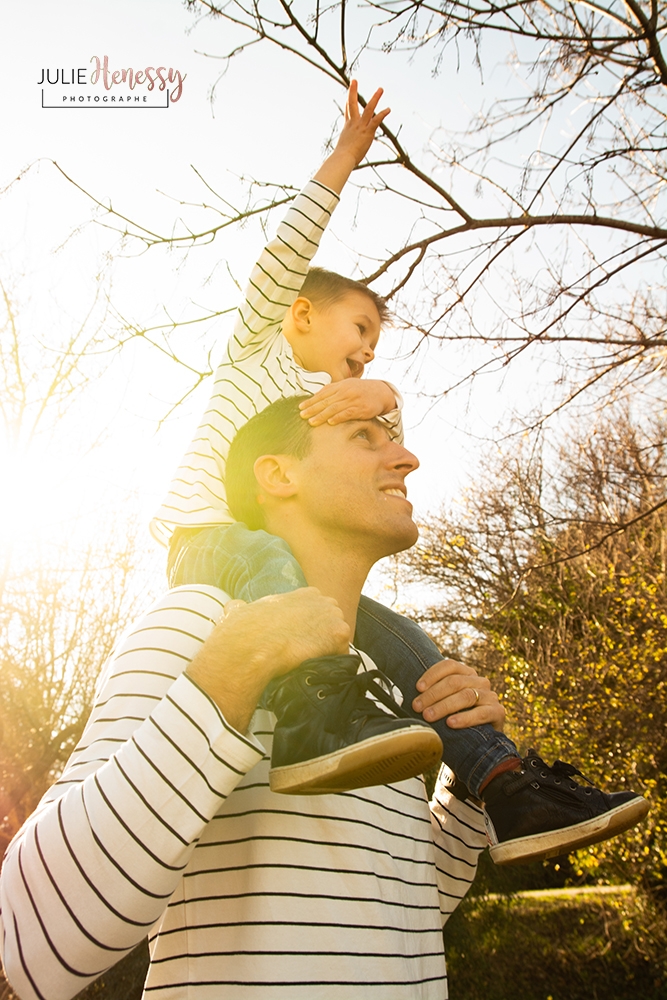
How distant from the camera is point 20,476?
5004 millimetres

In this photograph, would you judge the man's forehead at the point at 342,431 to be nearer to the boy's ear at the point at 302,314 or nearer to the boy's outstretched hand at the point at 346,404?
the boy's outstretched hand at the point at 346,404

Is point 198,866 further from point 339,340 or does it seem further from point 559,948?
point 559,948

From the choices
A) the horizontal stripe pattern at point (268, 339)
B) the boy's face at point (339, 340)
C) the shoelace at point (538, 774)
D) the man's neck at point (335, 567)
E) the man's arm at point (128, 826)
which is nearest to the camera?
the man's arm at point (128, 826)

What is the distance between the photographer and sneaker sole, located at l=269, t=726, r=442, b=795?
1.09 metres

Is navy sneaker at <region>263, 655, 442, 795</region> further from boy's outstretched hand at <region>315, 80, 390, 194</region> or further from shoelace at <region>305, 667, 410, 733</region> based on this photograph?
boy's outstretched hand at <region>315, 80, 390, 194</region>

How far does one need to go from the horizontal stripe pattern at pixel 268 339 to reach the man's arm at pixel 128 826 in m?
1.18

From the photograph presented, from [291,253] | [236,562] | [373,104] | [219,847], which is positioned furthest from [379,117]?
A: [219,847]

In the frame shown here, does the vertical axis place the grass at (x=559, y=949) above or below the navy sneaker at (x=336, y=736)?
below

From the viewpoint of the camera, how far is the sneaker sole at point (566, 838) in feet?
5.01

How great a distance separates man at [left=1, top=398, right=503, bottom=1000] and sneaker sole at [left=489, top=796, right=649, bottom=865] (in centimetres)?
17

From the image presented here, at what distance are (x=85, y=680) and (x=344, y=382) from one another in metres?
4.33

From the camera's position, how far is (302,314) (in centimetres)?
285

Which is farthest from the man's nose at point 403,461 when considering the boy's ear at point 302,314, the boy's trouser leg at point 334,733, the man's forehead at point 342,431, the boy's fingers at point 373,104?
the boy's fingers at point 373,104

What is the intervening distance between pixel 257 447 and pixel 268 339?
60 centimetres
